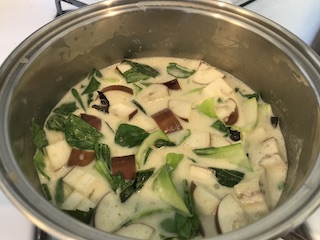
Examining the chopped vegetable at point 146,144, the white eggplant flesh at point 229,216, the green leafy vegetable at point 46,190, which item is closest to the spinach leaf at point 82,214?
the green leafy vegetable at point 46,190

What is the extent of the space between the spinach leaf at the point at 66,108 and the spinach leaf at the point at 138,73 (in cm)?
20

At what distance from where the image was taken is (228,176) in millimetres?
1229

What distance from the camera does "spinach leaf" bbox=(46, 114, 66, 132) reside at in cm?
135

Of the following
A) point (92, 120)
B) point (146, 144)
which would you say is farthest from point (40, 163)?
point (146, 144)

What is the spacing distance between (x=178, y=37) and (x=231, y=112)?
1.04ft

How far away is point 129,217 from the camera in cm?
111

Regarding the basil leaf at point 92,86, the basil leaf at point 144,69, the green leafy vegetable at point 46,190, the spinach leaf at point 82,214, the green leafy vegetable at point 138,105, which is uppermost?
the basil leaf at point 144,69

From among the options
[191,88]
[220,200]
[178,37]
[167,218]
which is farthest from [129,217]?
[178,37]

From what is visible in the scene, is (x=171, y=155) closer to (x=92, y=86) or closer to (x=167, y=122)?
(x=167, y=122)

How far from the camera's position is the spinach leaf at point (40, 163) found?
124 centimetres

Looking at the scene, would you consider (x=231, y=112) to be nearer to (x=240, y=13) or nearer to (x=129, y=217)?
(x=240, y=13)

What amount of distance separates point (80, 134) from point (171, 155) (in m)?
0.28

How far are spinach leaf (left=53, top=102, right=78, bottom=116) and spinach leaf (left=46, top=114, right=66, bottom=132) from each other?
34 mm

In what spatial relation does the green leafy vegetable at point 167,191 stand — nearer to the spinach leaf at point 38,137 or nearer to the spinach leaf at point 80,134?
the spinach leaf at point 80,134
